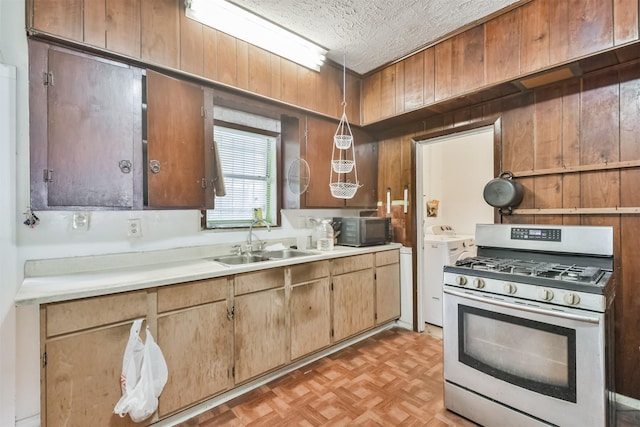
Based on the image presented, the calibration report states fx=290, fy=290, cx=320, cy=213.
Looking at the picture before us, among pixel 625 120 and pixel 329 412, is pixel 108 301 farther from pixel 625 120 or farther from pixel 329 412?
pixel 625 120

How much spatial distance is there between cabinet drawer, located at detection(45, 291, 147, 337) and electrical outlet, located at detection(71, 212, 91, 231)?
2.03 feet

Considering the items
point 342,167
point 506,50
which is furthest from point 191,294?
point 506,50

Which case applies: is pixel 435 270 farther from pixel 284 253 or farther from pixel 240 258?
pixel 240 258

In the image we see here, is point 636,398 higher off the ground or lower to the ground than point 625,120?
lower

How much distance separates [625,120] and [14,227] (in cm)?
375

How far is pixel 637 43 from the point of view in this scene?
1628 millimetres

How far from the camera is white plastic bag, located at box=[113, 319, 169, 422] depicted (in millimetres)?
1504

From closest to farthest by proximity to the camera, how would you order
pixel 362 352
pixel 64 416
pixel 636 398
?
pixel 64 416 → pixel 636 398 → pixel 362 352

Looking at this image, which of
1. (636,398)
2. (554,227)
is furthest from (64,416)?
(636,398)

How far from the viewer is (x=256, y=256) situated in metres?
2.51

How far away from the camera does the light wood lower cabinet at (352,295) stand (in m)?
2.61

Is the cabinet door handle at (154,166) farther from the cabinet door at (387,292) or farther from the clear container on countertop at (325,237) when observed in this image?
the cabinet door at (387,292)

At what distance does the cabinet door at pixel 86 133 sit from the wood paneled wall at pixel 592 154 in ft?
9.00

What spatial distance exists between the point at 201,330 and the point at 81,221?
3.33 ft
